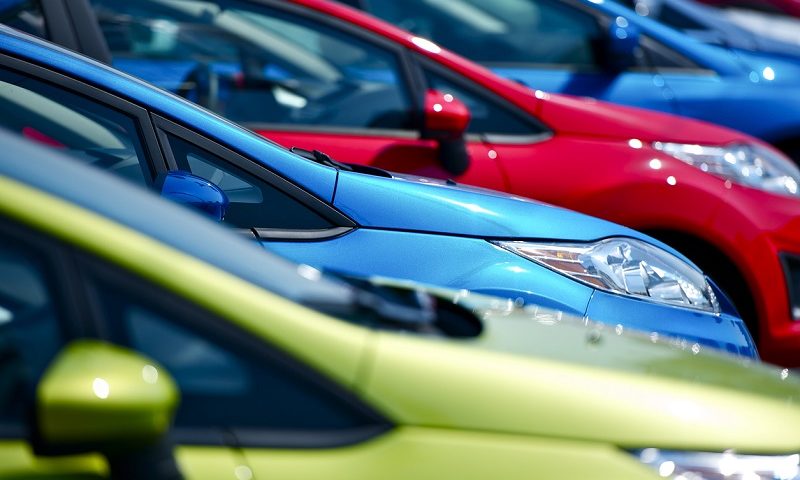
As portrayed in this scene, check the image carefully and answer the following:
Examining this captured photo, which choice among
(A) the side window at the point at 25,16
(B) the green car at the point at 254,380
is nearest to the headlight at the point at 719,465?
(B) the green car at the point at 254,380

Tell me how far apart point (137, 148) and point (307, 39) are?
221 centimetres

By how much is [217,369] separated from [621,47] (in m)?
5.48

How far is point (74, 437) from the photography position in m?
2.00

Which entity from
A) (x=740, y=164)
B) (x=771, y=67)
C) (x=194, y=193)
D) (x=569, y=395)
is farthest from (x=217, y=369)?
(x=771, y=67)

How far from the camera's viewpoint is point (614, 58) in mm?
7418

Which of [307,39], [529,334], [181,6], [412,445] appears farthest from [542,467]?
[181,6]

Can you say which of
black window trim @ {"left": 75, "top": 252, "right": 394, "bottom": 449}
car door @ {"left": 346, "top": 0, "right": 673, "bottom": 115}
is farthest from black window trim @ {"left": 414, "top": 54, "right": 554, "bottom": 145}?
black window trim @ {"left": 75, "top": 252, "right": 394, "bottom": 449}

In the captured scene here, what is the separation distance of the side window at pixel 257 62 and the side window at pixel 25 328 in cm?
337

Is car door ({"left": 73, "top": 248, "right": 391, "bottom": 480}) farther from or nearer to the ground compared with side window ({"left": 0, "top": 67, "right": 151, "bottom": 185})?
nearer to the ground

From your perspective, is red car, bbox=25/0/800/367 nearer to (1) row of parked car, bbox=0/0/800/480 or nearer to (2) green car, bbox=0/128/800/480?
(1) row of parked car, bbox=0/0/800/480

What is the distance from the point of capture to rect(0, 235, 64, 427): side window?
2188 mm

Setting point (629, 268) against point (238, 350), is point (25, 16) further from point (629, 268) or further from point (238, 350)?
point (238, 350)

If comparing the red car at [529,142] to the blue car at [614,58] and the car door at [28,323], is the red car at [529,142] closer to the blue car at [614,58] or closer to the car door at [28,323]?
the blue car at [614,58]

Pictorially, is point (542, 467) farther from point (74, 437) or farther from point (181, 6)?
point (181, 6)
